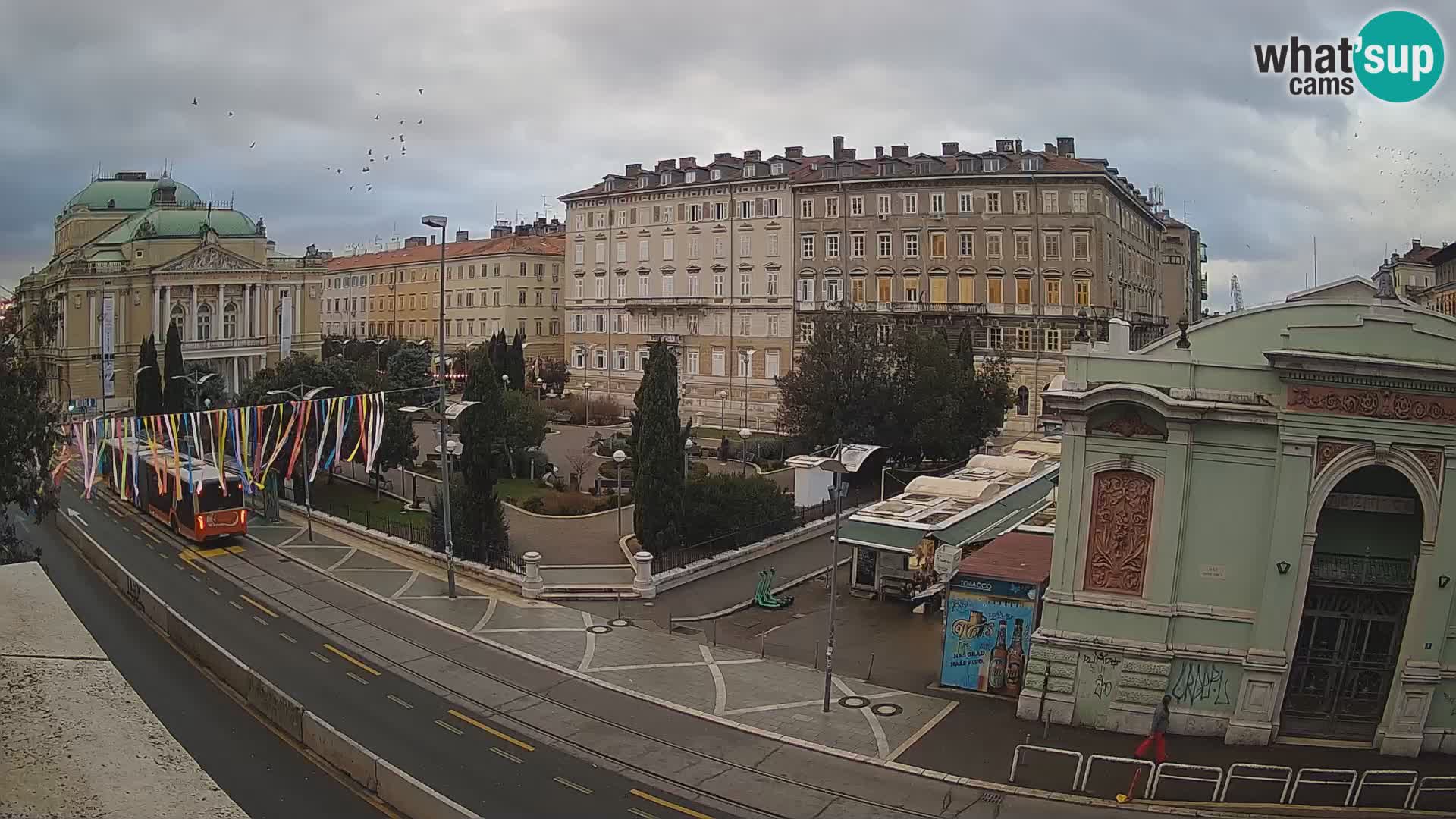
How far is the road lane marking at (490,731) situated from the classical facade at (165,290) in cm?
6756

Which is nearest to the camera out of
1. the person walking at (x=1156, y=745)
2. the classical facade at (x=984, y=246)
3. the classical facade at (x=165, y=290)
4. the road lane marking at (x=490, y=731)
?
the person walking at (x=1156, y=745)

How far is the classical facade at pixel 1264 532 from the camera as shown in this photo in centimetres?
1941

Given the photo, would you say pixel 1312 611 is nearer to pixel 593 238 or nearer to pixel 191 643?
pixel 191 643

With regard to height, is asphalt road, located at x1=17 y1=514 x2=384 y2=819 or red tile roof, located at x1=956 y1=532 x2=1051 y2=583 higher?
red tile roof, located at x1=956 y1=532 x2=1051 y2=583

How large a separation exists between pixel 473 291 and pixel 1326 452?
3545 inches

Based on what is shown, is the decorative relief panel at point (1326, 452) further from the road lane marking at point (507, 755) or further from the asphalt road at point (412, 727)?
the road lane marking at point (507, 755)

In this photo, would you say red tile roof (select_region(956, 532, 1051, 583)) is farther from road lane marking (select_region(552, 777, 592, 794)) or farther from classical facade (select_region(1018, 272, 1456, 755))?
road lane marking (select_region(552, 777, 592, 794))

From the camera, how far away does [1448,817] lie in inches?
682

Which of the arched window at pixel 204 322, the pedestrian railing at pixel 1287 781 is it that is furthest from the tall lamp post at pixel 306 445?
the arched window at pixel 204 322

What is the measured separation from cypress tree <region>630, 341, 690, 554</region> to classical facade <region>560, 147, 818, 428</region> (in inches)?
1445

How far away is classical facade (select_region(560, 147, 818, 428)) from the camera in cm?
7462

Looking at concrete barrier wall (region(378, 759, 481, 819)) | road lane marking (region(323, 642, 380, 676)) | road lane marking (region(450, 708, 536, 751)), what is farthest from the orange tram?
concrete barrier wall (region(378, 759, 481, 819))

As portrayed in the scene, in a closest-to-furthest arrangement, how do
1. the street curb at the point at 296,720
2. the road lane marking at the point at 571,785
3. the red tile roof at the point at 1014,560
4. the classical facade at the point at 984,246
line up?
the street curb at the point at 296,720, the road lane marking at the point at 571,785, the red tile roof at the point at 1014,560, the classical facade at the point at 984,246

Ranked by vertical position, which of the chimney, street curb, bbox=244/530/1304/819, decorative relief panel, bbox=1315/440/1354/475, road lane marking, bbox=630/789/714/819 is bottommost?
road lane marking, bbox=630/789/714/819
